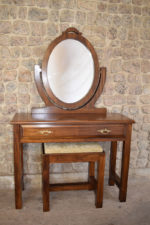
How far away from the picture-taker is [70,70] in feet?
6.83

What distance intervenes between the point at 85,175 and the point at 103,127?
835 millimetres

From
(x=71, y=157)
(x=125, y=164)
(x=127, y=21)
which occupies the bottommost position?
(x=125, y=164)

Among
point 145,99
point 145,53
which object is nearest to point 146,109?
point 145,99

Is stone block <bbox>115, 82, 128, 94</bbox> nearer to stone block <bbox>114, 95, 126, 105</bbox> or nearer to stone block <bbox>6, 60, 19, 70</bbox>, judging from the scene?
stone block <bbox>114, 95, 126, 105</bbox>

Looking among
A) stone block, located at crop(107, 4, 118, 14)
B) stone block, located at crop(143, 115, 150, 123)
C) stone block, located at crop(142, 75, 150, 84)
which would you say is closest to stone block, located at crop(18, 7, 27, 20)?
stone block, located at crop(107, 4, 118, 14)

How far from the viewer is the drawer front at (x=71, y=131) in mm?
1736

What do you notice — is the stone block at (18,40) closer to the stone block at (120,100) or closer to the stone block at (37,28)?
the stone block at (37,28)

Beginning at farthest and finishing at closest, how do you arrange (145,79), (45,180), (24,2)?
(145,79)
(24,2)
(45,180)

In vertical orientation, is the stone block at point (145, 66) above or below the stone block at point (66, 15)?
below

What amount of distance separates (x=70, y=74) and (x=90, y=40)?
463 millimetres

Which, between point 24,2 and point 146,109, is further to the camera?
point 146,109

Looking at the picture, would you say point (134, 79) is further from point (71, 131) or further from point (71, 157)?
point (71, 157)

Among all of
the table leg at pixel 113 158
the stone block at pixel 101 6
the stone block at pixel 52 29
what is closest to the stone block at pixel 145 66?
the stone block at pixel 101 6

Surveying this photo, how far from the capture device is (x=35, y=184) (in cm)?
225
